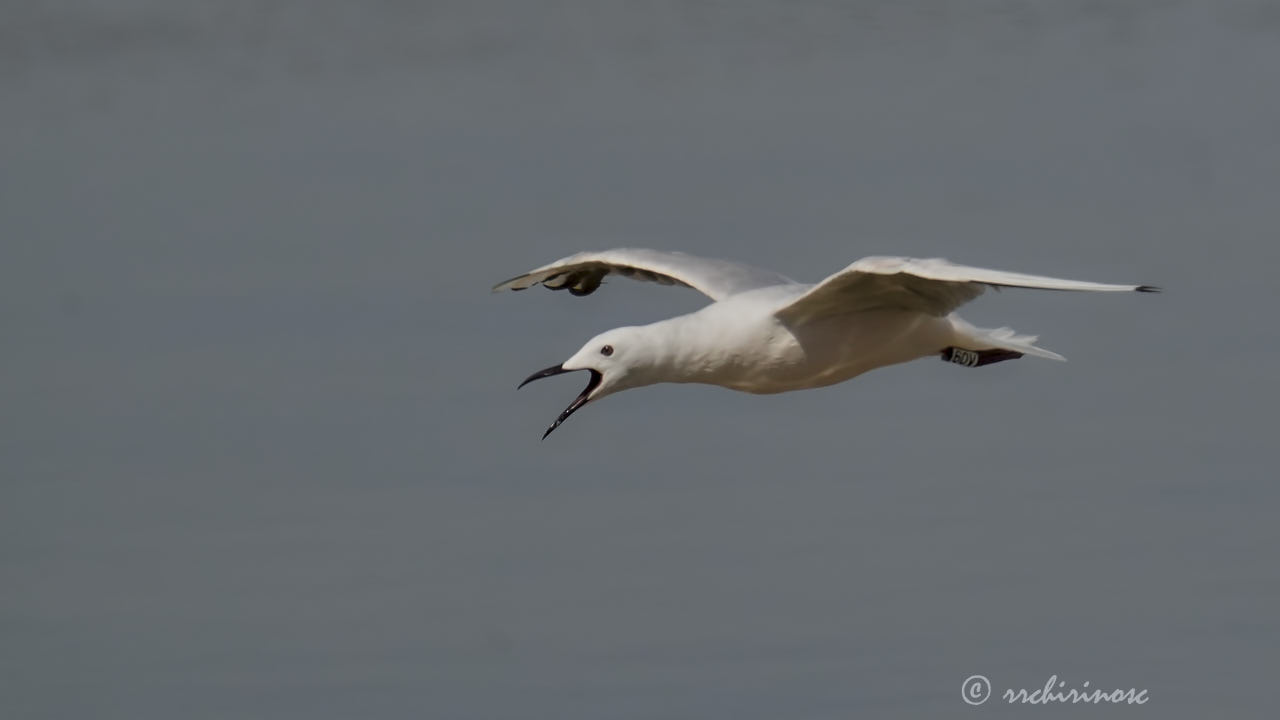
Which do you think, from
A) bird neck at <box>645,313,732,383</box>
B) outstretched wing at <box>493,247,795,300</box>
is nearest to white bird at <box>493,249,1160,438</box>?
bird neck at <box>645,313,732,383</box>

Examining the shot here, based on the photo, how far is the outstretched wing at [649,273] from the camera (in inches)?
513

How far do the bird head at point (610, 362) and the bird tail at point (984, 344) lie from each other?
1.72 meters

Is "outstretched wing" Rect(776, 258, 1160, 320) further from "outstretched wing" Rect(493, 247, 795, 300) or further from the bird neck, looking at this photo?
"outstretched wing" Rect(493, 247, 795, 300)

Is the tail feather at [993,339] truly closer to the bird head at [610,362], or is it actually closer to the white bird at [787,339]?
the white bird at [787,339]

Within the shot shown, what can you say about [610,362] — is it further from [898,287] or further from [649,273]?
[649,273]

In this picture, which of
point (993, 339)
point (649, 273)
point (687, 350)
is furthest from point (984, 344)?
point (649, 273)

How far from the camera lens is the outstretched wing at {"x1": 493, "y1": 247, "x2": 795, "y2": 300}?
13031 mm

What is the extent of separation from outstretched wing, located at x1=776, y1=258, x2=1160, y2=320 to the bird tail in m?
0.44

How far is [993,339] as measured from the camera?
41.3 feet

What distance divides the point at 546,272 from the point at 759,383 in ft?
8.99

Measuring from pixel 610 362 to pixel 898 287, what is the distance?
1.65 m

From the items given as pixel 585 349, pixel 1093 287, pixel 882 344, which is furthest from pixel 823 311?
pixel 1093 287

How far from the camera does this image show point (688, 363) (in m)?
12.0

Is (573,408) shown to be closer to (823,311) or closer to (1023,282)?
(823,311)
